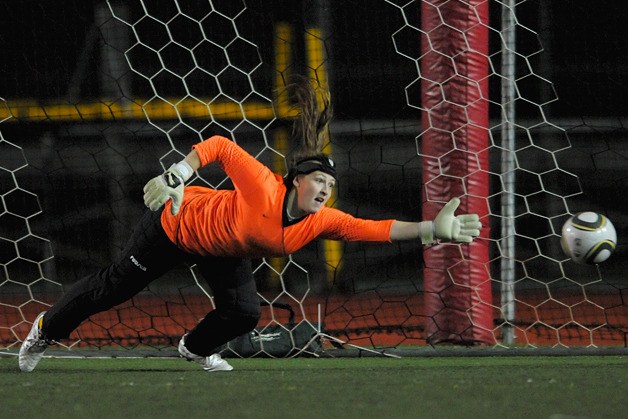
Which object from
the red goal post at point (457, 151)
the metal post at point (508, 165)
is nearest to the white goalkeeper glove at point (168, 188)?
the red goal post at point (457, 151)

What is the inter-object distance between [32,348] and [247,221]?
116cm

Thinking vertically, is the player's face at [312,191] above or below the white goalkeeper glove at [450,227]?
above

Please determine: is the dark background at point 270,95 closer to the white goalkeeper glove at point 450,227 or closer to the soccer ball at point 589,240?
the soccer ball at point 589,240

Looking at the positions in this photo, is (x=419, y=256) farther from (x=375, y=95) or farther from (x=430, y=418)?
(x=430, y=418)

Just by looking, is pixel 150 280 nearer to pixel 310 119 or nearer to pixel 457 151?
pixel 310 119

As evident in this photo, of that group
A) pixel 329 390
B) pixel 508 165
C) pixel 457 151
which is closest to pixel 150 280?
pixel 329 390

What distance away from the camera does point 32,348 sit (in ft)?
16.5

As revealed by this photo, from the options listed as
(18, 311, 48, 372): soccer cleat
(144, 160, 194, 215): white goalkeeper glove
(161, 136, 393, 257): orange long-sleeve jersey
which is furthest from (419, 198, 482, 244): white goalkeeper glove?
(18, 311, 48, 372): soccer cleat

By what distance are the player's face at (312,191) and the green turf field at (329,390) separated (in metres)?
0.71

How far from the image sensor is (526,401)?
3.84 meters

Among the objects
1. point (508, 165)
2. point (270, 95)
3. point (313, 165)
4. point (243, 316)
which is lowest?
point (243, 316)

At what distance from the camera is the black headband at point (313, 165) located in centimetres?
477

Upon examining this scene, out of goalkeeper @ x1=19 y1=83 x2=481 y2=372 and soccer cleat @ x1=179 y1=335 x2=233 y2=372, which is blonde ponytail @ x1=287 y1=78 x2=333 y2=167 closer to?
goalkeeper @ x1=19 y1=83 x2=481 y2=372

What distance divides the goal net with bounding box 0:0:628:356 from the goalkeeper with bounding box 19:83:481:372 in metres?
0.86
